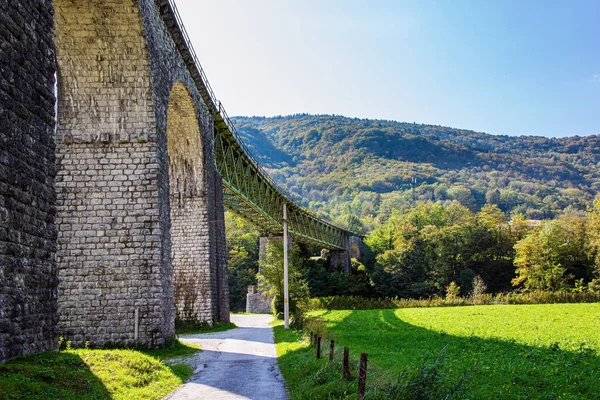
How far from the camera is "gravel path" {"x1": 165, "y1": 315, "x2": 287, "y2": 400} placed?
11.4 metres

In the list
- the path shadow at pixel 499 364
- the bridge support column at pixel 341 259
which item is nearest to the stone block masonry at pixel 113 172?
the path shadow at pixel 499 364

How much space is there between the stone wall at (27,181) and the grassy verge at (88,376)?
441 mm

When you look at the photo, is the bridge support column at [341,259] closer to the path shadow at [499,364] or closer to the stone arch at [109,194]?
the path shadow at [499,364]

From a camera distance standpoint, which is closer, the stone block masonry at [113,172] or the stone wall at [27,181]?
the stone wall at [27,181]

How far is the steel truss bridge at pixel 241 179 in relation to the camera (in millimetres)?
26022

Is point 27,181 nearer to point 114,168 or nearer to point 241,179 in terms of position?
point 114,168

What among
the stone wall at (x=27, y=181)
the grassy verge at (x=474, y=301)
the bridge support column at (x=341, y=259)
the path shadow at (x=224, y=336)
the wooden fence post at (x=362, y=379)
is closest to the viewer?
the wooden fence post at (x=362, y=379)

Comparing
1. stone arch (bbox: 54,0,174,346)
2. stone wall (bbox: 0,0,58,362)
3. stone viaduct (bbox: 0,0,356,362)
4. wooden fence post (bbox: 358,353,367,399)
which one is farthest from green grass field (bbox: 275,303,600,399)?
stone viaduct (bbox: 0,0,356,362)

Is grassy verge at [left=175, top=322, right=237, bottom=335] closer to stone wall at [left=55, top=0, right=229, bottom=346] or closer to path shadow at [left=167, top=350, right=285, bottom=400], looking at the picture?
stone wall at [left=55, top=0, right=229, bottom=346]

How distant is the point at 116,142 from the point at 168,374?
8.56 meters

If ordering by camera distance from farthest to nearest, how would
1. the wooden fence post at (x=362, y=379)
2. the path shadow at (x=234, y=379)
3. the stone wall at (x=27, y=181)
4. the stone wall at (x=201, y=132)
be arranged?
the stone wall at (x=201, y=132), the path shadow at (x=234, y=379), the stone wall at (x=27, y=181), the wooden fence post at (x=362, y=379)

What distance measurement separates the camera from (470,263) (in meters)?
78.9

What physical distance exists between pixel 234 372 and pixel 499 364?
6.68 meters

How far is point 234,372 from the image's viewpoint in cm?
1452
